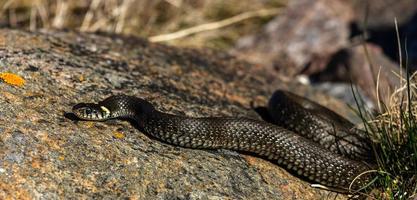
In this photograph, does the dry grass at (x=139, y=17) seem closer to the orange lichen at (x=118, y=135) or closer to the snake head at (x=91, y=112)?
the snake head at (x=91, y=112)

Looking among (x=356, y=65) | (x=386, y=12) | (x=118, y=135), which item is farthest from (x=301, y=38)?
(x=118, y=135)

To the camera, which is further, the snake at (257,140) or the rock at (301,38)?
the rock at (301,38)

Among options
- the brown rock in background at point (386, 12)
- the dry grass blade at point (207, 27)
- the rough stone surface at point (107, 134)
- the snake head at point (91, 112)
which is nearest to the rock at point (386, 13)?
the brown rock in background at point (386, 12)

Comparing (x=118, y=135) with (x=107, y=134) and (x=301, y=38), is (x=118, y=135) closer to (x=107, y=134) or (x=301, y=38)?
(x=107, y=134)

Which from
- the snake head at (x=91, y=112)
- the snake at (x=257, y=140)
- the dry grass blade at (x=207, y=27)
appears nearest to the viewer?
the snake head at (x=91, y=112)

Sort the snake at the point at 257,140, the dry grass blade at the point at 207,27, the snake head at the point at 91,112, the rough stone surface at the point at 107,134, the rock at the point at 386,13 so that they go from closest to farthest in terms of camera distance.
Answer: the rough stone surface at the point at 107,134, the snake head at the point at 91,112, the snake at the point at 257,140, the dry grass blade at the point at 207,27, the rock at the point at 386,13

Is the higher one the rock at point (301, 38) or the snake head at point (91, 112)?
the rock at point (301, 38)

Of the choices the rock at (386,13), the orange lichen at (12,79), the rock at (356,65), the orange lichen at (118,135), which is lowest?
the orange lichen at (118,135)

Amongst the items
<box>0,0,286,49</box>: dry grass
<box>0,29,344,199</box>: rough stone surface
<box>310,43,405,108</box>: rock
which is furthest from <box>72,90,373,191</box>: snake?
<box>0,0,286,49</box>: dry grass
